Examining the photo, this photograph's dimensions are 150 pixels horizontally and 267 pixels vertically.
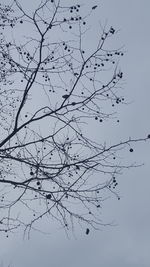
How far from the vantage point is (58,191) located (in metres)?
8.62

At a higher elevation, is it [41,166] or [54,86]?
[54,86]

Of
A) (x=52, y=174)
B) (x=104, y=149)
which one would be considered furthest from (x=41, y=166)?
(x=104, y=149)

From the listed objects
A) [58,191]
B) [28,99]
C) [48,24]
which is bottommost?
[58,191]

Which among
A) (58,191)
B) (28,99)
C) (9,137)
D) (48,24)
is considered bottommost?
(58,191)

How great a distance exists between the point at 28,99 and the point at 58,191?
1.33 meters

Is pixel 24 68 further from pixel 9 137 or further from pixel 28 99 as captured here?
pixel 9 137

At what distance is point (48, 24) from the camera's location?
355 inches

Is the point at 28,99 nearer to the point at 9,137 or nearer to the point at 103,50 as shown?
the point at 9,137

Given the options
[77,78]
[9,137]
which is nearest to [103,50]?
[77,78]

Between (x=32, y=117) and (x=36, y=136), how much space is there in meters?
0.26

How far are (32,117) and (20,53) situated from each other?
2.85ft

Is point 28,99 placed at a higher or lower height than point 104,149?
higher

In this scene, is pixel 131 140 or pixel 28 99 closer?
pixel 131 140

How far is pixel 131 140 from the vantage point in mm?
8484
